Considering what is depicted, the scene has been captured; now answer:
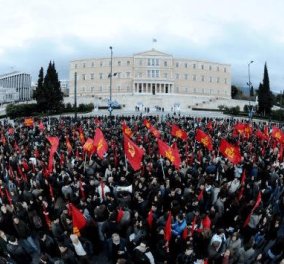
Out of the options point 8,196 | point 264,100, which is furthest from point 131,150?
point 264,100

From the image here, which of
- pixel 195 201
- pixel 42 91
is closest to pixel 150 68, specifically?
pixel 42 91

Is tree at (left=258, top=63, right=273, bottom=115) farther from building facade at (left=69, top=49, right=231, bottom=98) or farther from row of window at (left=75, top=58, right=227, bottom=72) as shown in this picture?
row of window at (left=75, top=58, right=227, bottom=72)

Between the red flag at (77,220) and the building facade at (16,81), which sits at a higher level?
the building facade at (16,81)

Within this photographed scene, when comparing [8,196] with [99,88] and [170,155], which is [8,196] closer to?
[170,155]

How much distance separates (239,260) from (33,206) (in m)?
4.34

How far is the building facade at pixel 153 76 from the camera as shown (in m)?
101

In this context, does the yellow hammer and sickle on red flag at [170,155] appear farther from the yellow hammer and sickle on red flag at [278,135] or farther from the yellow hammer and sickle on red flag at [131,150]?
the yellow hammer and sickle on red flag at [278,135]

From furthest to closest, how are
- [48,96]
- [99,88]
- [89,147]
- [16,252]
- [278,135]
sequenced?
1. [99,88]
2. [48,96]
3. [278,135]
4. [89,147]
5. [16,252]

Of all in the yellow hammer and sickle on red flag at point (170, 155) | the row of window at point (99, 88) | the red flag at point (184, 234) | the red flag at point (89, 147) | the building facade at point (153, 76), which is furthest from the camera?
the row of window at point (99, 88)

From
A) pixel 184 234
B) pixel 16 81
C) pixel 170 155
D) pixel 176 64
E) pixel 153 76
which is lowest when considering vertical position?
pixel 184 234

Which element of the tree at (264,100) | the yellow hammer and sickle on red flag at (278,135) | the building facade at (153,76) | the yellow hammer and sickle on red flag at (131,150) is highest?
the building facade at (153,76)

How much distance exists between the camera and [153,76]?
4018 inches

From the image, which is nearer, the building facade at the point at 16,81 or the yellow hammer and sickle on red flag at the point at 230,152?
the yellow hammer and sickle on red flag at the point at 230,152

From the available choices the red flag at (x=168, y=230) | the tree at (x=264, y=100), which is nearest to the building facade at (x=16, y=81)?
the tree at (x=264, y=100)
